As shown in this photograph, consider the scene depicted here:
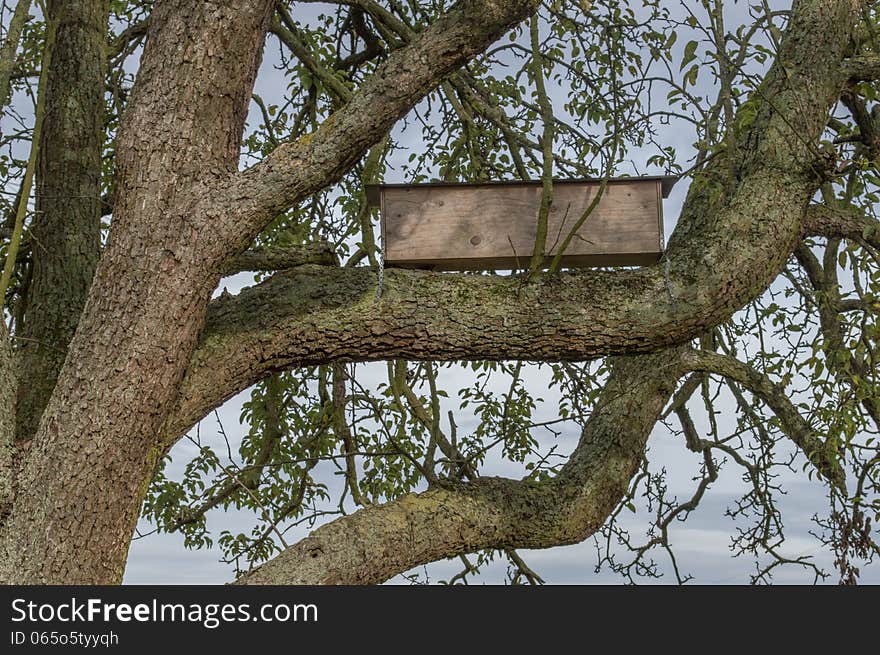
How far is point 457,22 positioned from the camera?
3441 millimetres

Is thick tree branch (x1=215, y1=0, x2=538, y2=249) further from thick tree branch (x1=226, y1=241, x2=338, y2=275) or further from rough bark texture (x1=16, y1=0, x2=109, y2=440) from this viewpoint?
rough bark texture (x1=16, y1=0, x2=109, y2=440)

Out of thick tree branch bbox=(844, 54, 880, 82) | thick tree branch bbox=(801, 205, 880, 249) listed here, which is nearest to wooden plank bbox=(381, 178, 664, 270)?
thick tree branch bbox=(801, 205, 880, 249)

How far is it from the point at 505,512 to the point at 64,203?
2.40 metres

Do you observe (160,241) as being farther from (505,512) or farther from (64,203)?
(505,512)

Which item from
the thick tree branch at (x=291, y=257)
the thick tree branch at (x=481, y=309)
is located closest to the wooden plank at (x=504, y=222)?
the thick tree branch at (x=481, y=309)

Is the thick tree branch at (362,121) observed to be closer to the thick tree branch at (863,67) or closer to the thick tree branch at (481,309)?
the thick tree branch at (481,309)

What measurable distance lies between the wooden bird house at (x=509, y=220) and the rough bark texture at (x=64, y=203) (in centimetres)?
155

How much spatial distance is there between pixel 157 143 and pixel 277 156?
1.42ft

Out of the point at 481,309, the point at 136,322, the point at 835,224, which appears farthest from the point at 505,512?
the point at 835,224

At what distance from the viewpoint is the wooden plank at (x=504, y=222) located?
355 cm

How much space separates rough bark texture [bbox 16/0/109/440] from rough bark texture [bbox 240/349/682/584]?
1.35 meters

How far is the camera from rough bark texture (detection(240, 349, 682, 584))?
3.69 metres
